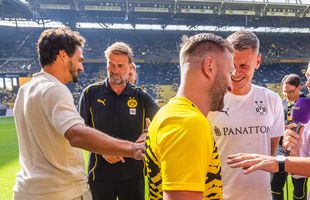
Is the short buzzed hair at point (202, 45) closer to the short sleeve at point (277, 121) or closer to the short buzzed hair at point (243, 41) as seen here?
the short buzzed hair at point (243, 41)

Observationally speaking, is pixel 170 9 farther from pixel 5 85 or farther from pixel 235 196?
pixel 235 196

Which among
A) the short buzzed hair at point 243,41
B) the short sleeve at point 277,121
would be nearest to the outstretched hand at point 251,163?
the short sleeve at point 277,121

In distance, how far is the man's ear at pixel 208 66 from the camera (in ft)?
4.16

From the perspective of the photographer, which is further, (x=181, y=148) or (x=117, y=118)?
(x=117, y=118)

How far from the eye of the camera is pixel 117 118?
3182 millimetres

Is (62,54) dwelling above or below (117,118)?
above

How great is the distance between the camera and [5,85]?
2983 cm

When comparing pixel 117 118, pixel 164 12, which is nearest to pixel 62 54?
pixel 117 118

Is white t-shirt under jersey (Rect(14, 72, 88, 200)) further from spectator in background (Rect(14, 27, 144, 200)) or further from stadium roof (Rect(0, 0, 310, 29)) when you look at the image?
stadium roof (Rect(0, 0, 310, 29))

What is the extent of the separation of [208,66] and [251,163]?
66 centimetres

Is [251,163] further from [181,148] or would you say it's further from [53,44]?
[53,44]

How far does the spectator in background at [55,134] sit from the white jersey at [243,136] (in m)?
0.70

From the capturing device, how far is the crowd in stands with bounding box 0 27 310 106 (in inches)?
1231

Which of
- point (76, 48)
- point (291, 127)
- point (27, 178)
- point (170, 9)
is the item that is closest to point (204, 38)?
point (291, 127)
